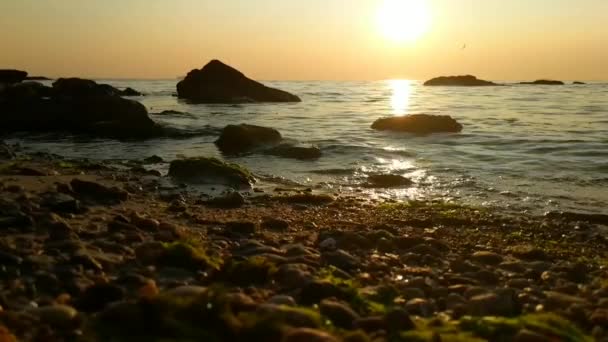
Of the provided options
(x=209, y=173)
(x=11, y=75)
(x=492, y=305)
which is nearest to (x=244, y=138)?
(x=209, y=173)

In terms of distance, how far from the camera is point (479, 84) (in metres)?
117

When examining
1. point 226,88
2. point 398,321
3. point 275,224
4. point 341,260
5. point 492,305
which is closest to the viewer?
point 398,321

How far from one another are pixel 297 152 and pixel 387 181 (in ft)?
12.9

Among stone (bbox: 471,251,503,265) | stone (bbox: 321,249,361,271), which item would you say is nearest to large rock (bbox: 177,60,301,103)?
stone (bbox: 471,251,503,265)

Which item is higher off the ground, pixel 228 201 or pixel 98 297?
pixel 98 297

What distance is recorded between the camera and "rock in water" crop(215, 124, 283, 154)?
52.8ft

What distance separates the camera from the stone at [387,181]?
1080 centimetres

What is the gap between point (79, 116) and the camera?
72.6 feet

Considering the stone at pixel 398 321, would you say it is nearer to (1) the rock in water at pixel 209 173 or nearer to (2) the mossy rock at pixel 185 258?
(2) the mossy rock at pixel 185 258

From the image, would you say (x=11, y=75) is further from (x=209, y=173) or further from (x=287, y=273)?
(x=287, y=273)

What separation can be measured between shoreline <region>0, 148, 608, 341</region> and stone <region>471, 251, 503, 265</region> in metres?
0.01

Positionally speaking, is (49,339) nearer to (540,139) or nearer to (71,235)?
(71,235)

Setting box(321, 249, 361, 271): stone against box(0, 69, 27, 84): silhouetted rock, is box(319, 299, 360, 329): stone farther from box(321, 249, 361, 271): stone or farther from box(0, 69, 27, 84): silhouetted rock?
box(0, 69, 27, 84): silhouetted rock

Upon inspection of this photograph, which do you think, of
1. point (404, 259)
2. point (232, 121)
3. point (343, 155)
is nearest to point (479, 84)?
point (232, 121)
